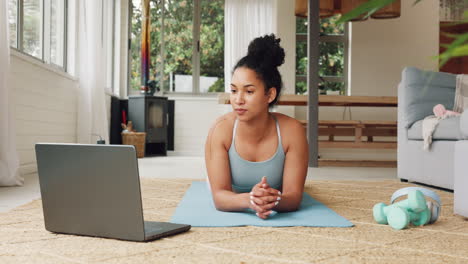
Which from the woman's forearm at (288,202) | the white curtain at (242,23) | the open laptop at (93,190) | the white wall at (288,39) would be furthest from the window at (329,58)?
the open laptop at (93,190)

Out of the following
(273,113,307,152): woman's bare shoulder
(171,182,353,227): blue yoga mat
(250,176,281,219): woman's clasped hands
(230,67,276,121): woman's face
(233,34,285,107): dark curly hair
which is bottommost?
(171,182,353,227): blue yoga mat

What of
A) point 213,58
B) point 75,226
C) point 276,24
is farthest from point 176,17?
point 75,226

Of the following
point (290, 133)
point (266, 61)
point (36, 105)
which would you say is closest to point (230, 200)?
point (290, 133)

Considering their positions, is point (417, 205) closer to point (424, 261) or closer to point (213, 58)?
point (424, 261)

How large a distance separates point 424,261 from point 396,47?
5.95 m

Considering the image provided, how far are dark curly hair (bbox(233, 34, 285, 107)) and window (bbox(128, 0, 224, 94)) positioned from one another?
5212 mm

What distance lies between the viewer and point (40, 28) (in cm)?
405

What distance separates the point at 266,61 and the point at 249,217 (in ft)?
1.97

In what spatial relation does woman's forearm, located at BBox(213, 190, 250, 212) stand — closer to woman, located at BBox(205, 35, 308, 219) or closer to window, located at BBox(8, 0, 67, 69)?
woman, located at BBox(205, 35, 308, 219)

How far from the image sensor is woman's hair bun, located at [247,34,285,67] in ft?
5.92

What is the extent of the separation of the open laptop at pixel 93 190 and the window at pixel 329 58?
5.63 m

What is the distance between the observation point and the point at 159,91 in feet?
22.9

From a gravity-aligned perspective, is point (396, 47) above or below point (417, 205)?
above

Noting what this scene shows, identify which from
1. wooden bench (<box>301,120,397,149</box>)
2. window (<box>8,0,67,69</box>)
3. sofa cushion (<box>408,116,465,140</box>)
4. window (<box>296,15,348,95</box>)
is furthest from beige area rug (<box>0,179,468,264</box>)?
window (<box>296,15,348,95</box>)
